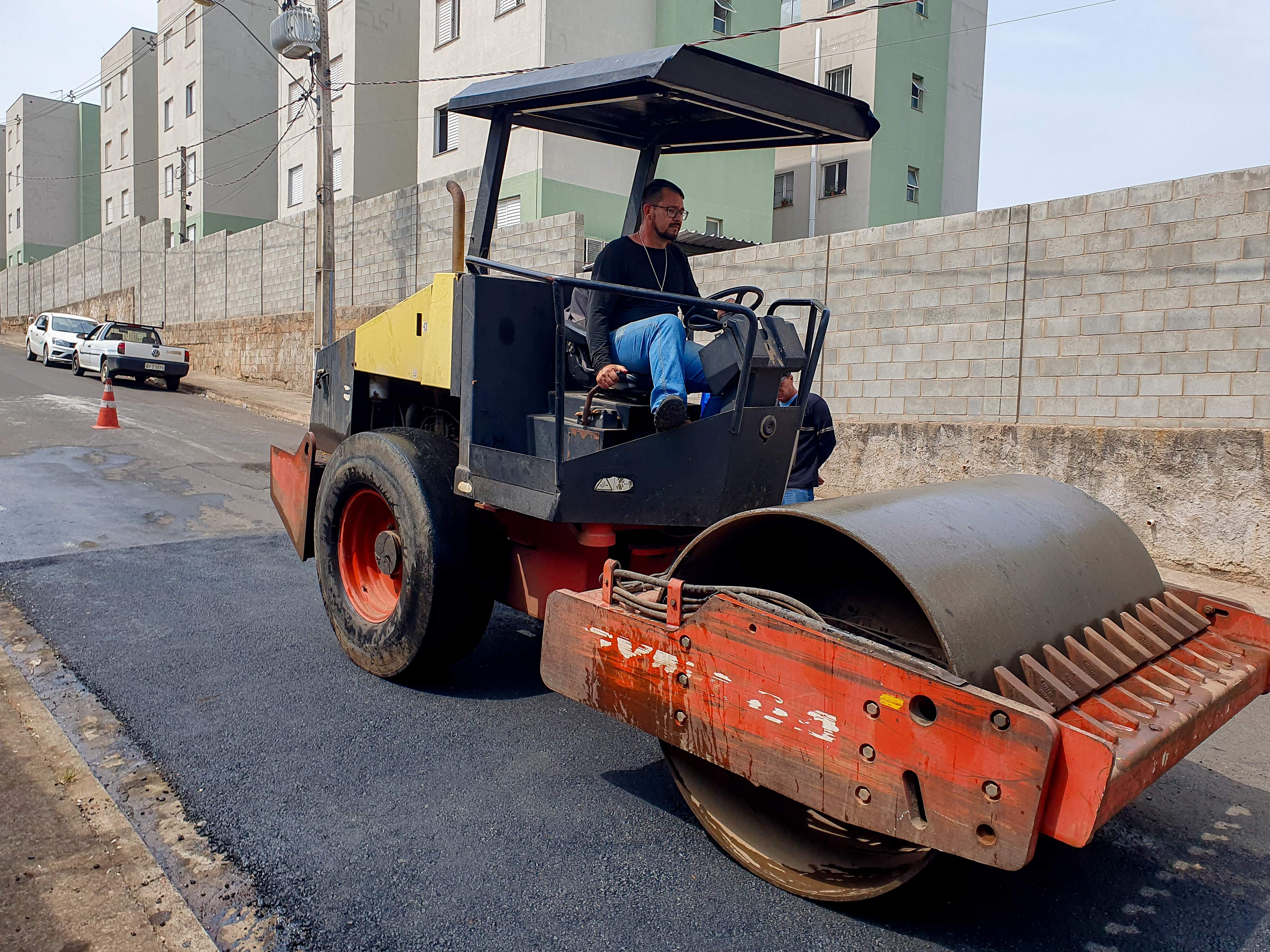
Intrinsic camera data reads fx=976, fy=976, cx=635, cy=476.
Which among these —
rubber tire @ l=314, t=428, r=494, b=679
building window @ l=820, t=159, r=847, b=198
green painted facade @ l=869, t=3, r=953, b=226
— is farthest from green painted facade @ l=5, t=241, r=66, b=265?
rubber tire @ l=314, t=428, r=494, b=679

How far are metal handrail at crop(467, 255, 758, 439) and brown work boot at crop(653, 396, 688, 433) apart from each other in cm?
20

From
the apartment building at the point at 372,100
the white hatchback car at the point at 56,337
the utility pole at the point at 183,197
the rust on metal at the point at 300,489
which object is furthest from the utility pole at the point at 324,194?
the utility pole at the point at 183,197

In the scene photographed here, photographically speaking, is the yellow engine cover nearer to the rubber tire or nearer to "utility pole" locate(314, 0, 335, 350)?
the rubber tire

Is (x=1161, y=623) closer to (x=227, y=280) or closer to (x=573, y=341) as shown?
(x=573, y=341)

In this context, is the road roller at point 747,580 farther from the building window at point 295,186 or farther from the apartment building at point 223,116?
the apartment building at point 223,116

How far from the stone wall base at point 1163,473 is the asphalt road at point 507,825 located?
9.05ft

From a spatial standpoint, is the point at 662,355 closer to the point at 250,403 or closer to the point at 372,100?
the point at 250,403

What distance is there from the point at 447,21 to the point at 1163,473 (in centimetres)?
1995

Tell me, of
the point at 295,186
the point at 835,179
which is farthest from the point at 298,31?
the point at 835,179

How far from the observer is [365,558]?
4.78 metres

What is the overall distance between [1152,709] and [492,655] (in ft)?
10.3

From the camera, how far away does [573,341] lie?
155 inches

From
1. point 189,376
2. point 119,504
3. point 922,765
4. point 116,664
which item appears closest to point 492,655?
point 116,664

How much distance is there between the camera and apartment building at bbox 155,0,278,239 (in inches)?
1382
